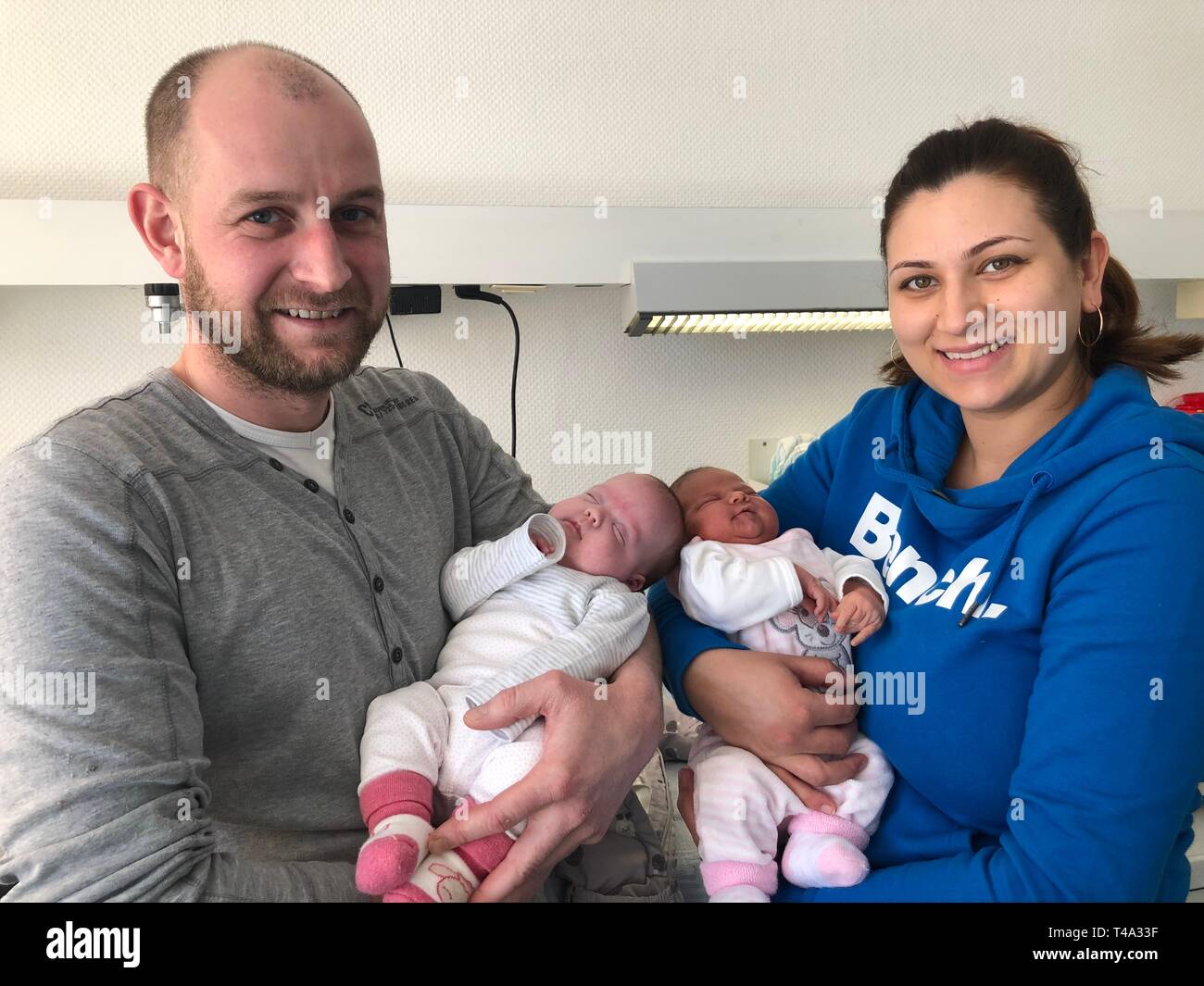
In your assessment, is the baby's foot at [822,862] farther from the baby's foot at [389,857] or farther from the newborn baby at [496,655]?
the baby's foot at [389,857]

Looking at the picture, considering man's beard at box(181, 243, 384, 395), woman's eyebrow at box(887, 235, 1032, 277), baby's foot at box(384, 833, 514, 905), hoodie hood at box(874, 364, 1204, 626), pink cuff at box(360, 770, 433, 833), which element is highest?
woman's eyebrow at box(887, 235, 1032, 277)

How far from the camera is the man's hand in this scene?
1.02 meters

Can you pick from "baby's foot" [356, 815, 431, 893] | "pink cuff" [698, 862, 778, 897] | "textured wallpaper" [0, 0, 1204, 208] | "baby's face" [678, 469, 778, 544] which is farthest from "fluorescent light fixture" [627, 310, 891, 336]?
"baby's foot" [356, 815, 431, 893]

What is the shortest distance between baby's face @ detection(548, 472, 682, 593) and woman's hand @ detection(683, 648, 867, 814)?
194 millimetres

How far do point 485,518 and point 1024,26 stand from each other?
7.12ft

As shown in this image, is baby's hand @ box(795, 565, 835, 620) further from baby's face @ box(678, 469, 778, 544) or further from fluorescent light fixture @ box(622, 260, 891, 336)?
fluorescent light fixture @ box(622, 260, 891, 336)

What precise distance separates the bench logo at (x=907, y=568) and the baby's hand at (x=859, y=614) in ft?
0.14

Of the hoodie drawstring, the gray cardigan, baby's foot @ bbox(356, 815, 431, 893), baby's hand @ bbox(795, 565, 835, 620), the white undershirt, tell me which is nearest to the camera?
the gray cardigan

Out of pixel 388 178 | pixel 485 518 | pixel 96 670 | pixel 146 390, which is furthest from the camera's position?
pixel 388 178

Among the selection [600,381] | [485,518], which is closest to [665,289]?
[600,381]

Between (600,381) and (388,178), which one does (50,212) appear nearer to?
(388,178)

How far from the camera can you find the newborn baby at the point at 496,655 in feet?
3.36

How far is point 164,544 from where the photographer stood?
101 centimetres

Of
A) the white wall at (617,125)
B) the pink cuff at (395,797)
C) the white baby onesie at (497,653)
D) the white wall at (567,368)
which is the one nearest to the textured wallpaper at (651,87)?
the white wall at (617,125)
